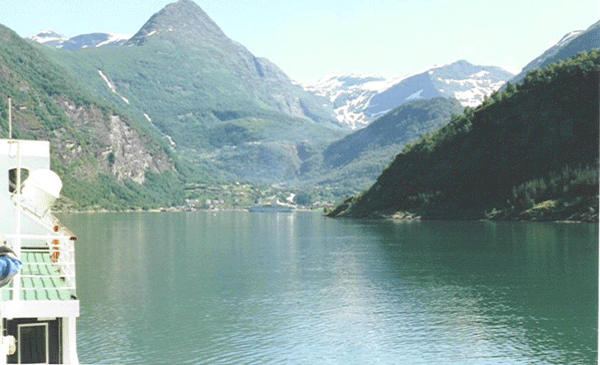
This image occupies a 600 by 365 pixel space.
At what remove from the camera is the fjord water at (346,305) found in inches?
2133

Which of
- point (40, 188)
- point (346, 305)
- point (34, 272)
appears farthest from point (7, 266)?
point (346, 305)

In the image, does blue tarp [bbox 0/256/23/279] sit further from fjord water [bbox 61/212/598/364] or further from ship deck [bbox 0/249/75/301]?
fjord water [bbox 61/212/598/364]

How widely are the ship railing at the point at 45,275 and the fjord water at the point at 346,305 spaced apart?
61.5ft

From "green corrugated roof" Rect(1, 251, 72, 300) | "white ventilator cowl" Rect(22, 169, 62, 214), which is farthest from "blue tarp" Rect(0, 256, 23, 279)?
"white ventilator cowl" Rect(22, 169, 62, 214)

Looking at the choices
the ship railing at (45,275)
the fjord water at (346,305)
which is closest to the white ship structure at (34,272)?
the ship railing at (45,275)

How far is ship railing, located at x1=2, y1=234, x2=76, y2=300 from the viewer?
2720 centimetres

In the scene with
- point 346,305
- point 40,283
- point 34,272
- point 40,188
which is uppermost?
point 40,188

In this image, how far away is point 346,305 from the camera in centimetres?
7488

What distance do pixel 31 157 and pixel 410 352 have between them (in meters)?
29.7

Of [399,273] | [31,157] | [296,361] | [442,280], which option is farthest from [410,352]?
[399,273]

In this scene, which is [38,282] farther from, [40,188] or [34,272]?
[40,188]

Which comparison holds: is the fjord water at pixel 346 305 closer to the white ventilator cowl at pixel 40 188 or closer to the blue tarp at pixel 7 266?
the white ventilator cowl at pixel 40 188

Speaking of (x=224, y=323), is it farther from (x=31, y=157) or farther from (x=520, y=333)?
(x=31, y=157)

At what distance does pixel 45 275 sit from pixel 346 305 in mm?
48350
